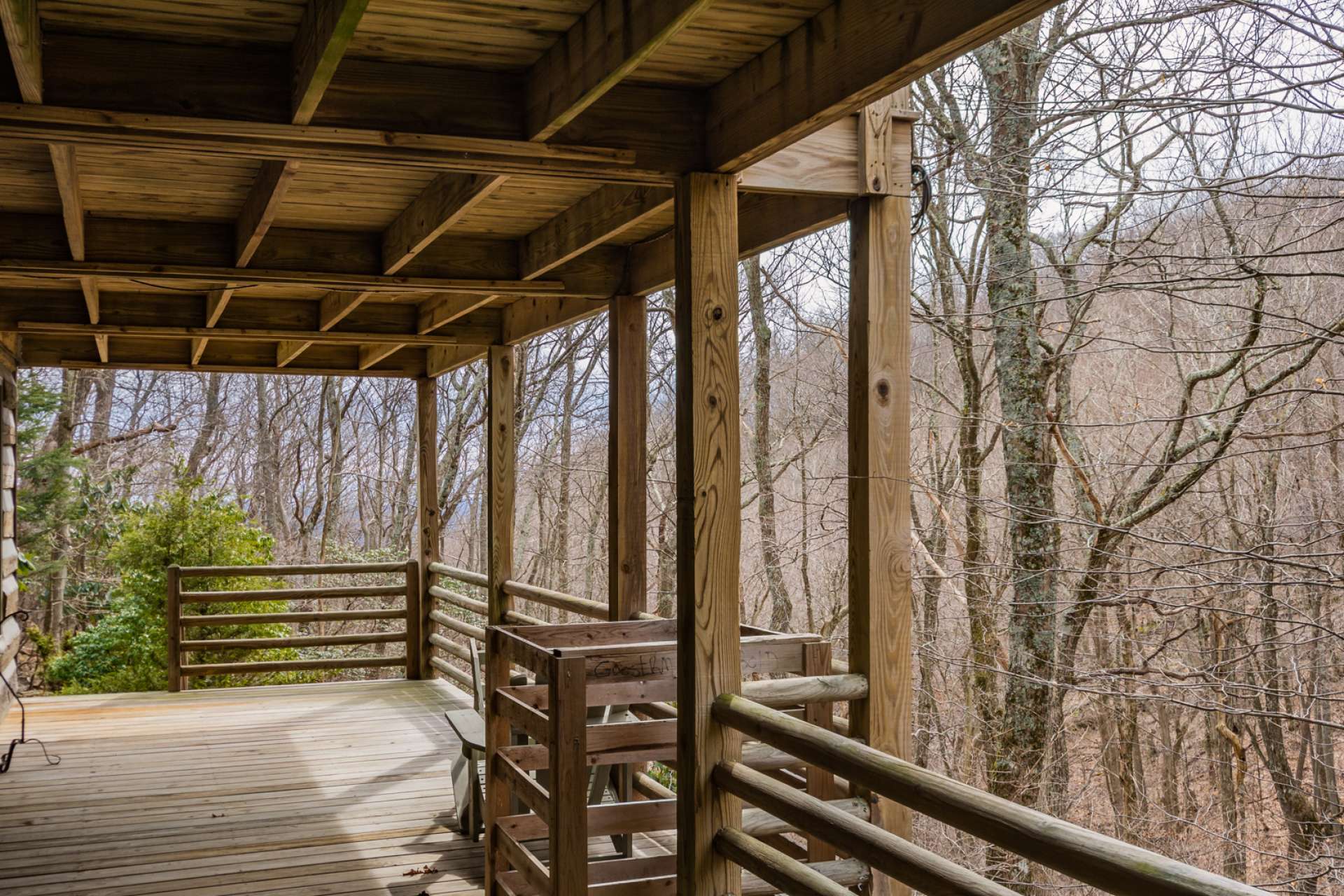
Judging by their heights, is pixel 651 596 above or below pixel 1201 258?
below

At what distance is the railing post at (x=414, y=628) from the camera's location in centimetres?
923

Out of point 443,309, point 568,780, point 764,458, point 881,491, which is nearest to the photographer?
point 881,491

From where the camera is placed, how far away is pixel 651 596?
12.4 meters

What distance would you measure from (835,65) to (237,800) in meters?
4.94

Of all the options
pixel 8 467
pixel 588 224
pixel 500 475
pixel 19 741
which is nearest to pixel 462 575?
pixel 500 475

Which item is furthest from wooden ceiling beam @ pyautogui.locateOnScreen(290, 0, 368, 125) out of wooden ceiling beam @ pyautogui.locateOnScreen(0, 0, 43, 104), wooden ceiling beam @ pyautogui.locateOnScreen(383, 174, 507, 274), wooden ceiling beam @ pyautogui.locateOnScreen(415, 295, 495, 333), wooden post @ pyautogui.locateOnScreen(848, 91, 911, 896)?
wooden ceiling beam @ pyautogui.locateOnScreen(415, 295, 495, 333)

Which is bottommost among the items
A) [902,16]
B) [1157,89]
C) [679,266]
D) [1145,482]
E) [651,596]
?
[651,596]

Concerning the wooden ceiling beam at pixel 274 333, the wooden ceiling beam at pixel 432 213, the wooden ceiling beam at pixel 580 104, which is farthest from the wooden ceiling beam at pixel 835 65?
the wooden ceiling beam at pixel 274 333

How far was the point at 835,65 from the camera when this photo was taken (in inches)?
100

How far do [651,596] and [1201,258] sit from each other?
854 centimetres

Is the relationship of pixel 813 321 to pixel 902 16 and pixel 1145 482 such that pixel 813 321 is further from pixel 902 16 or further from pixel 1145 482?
pixel 902 16

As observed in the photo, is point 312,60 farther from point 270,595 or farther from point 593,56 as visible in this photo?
point 270,595

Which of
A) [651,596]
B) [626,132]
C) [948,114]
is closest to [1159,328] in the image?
[948,114]

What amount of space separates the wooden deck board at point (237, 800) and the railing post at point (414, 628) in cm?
87
